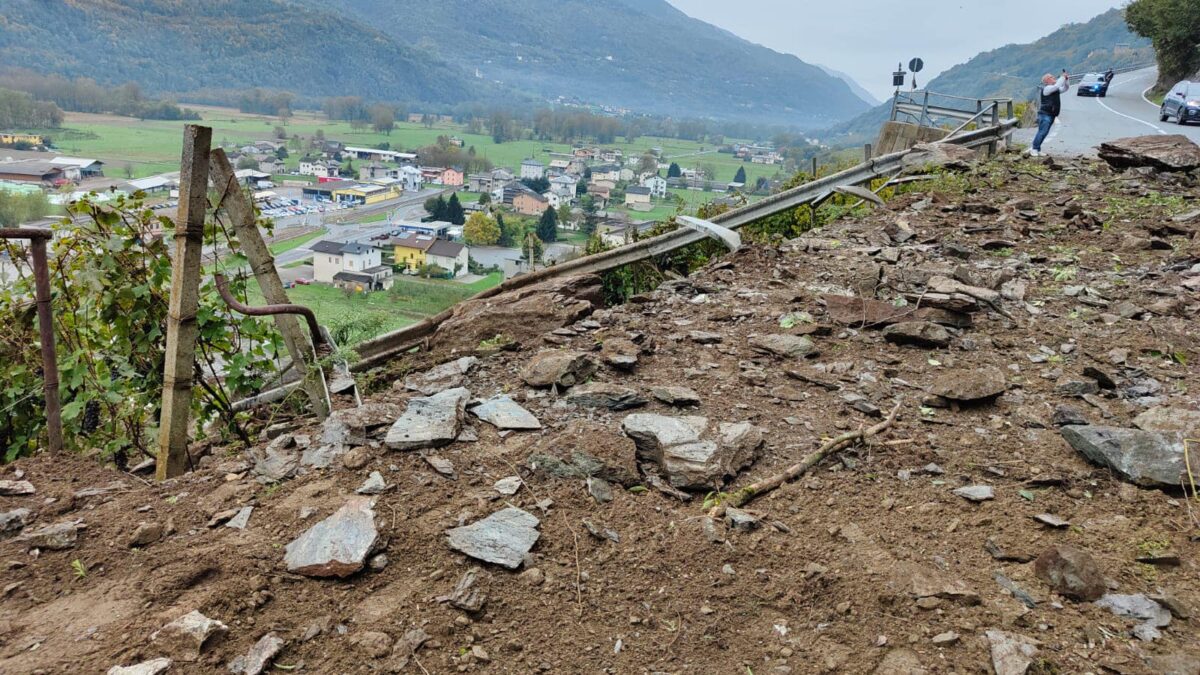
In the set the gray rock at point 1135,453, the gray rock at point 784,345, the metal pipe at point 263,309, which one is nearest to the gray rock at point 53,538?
the metal pipe at point 263,309

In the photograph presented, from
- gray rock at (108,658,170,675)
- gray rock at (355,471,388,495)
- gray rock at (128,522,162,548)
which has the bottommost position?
gray rock at (108,658,170,675)

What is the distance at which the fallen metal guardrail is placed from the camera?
4766mm

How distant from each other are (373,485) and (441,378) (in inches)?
48.2

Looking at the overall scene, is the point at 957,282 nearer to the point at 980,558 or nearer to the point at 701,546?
the point at 980,558

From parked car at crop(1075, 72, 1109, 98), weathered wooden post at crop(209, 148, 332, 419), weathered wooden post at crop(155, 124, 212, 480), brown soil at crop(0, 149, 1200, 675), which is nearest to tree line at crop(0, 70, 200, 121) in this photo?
weathered wooden post at crop(209, 148, 332, 419)

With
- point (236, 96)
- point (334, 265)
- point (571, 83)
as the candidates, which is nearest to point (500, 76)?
point (571, 83)

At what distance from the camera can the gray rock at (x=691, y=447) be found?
3115 millimetres

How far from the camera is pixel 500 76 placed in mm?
148250

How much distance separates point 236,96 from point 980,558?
47.5 metres

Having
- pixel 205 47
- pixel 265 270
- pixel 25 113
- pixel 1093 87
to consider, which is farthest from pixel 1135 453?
pixel 205 47

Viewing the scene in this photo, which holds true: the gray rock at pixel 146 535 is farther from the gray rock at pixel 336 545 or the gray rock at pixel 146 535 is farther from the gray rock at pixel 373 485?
the gray rock at pixel 373 485

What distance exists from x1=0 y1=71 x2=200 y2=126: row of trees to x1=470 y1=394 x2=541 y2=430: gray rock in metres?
25.1

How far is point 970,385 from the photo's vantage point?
3.84m

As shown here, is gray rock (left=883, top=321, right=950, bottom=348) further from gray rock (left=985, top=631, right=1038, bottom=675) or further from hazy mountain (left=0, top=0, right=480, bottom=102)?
hazy mountain (left=0, top=0, right=480, bottom=102)
